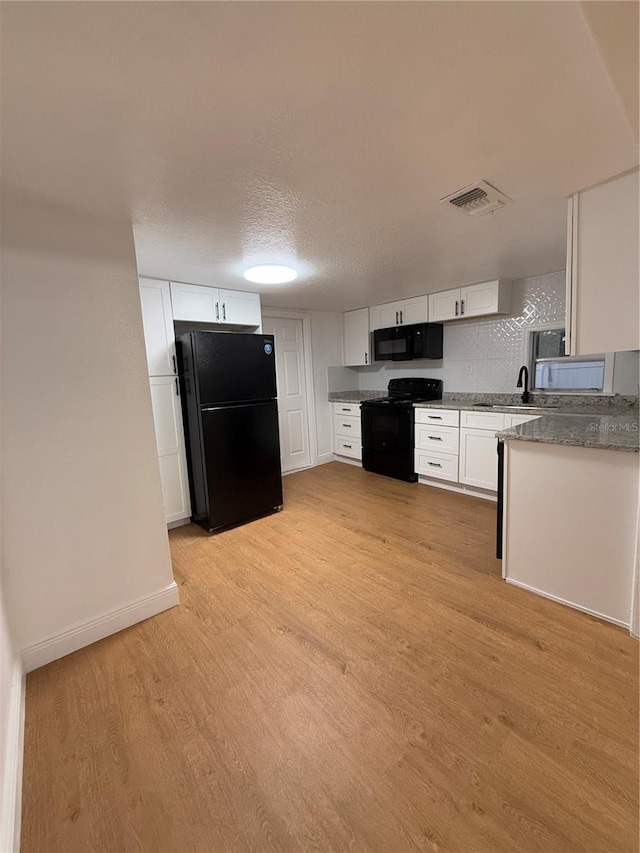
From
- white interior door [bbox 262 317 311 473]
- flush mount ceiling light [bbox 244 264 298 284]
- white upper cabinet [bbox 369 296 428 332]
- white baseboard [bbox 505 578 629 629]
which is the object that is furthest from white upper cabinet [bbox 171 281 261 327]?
white baseboard [bbox 505 578 629 629]

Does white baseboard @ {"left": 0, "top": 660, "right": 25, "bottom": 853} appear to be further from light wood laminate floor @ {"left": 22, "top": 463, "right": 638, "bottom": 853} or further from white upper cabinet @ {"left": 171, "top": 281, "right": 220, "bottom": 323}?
white upper cabinet @ {"left": 171, "top": 281, "right": 220, "bottom": 323}

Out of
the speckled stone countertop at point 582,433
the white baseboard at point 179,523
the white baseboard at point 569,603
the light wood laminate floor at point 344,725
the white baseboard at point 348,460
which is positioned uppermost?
the speckled stone countertop at point 582,433

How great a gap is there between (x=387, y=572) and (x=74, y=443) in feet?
6.50

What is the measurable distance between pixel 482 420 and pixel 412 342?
1.30m

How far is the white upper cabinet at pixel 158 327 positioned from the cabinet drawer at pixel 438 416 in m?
2.58

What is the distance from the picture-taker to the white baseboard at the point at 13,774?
1019 mm

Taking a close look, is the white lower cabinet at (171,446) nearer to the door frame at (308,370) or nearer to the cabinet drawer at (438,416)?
the door frame at (308,370)

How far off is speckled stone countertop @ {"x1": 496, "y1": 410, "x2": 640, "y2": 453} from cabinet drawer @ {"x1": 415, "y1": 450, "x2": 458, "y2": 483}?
4.45 ft

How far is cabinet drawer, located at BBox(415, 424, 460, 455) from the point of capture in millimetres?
3707

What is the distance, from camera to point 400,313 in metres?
4.36

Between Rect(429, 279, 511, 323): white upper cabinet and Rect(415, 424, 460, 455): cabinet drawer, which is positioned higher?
Rect(429, 279, 511, 323): white upper cabinet

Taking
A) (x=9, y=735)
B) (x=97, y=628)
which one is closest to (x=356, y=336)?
(x=97, y=628)

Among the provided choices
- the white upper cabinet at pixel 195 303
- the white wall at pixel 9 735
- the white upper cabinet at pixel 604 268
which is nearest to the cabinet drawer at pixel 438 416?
the white upper cabinet at pixel 604 268

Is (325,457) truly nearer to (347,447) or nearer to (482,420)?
(347,447)
